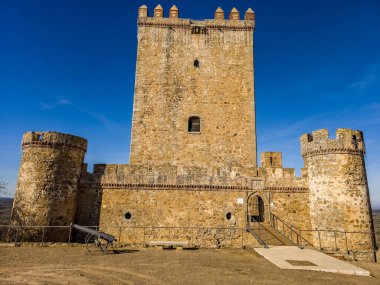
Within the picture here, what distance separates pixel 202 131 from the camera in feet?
58.1

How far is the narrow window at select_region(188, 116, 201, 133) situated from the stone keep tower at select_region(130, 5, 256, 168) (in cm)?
6

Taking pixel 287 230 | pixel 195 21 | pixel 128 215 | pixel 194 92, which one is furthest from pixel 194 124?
pixel 287 230

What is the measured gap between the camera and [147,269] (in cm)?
801

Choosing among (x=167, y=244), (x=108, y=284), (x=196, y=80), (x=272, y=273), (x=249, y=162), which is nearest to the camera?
(x=108, y=284)

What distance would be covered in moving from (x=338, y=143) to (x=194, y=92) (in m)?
9.00

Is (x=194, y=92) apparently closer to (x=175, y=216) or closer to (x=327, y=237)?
(x=175, y=216)

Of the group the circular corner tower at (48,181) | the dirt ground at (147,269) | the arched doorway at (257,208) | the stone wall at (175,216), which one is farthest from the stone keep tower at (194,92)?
the dirt ground at (147,269)

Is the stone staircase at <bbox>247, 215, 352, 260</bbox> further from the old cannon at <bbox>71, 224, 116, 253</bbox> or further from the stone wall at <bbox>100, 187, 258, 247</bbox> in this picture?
the old cannon at <bbox>71, 224, 116, 253</bbox>

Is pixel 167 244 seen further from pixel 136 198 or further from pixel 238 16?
pixel 238 16

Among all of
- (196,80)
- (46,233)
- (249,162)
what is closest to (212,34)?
(196,80)

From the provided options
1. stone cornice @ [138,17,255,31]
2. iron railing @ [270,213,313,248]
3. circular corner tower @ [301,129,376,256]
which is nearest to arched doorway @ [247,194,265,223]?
iron railing @ [270,213,313,248]

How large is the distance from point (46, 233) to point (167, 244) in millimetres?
5474

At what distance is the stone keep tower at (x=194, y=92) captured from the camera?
1734 cm

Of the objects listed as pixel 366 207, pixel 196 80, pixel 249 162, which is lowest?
pixel 366 207
